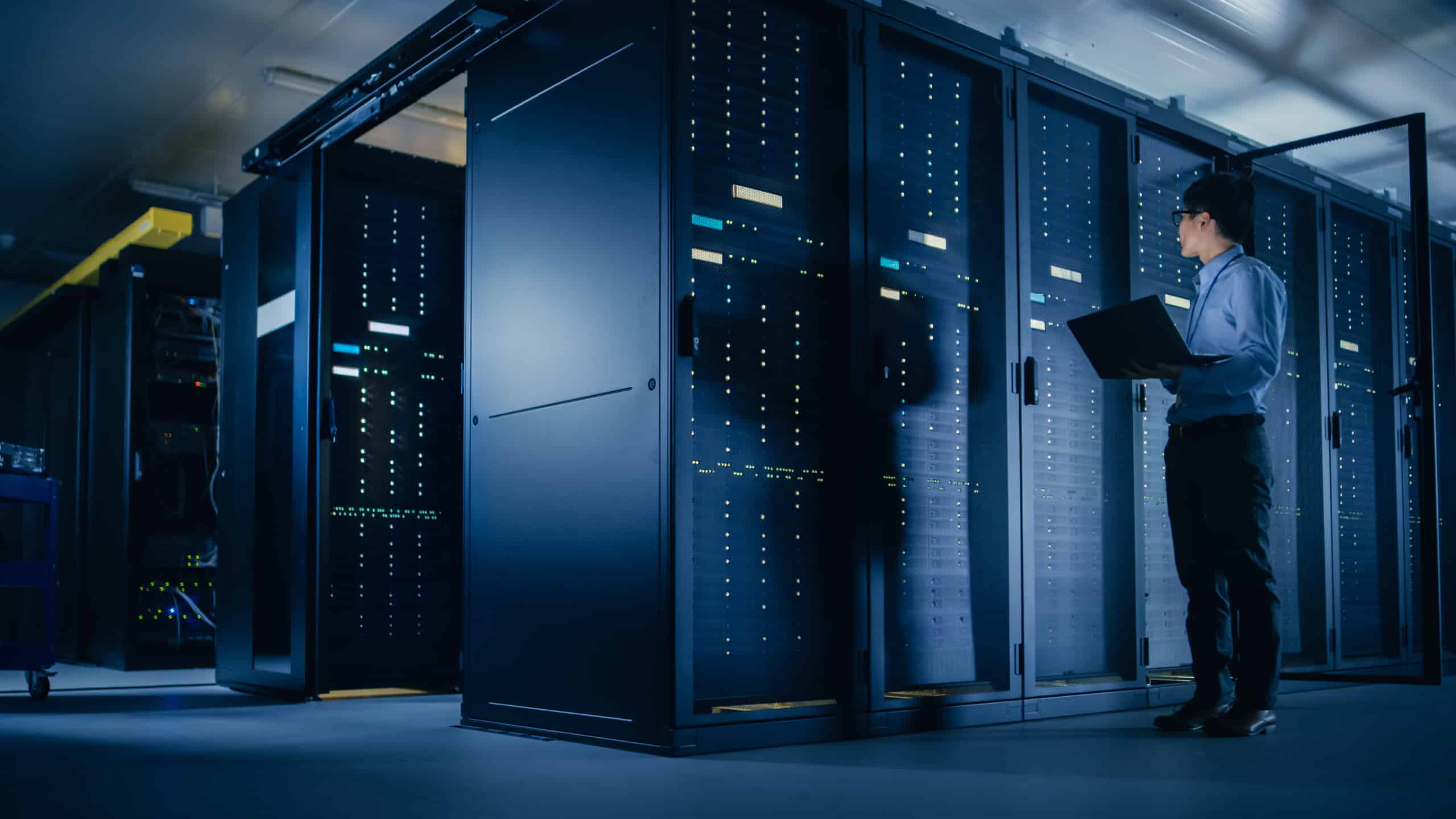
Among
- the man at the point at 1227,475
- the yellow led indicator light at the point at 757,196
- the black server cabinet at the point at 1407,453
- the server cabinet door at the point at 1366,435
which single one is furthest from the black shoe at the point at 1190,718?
the black server cabinet at the point at 1407,453

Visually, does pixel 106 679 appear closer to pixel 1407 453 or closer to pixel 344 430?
pixel 344 430

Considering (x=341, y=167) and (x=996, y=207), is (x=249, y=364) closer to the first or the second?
(x=341, y=167)

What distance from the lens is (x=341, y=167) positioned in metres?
4.46

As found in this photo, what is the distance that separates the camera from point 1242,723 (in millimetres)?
3008

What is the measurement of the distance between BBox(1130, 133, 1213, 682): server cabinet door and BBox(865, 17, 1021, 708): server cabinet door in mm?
A: 708

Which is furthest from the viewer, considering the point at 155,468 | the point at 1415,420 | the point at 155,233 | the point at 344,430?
the point at 155,233

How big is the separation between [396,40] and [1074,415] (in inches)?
159

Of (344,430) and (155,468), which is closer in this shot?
(344,430)

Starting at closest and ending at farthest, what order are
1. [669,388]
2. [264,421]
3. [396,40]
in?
1. [669,388]
2. [264,421]
3. [396,40]

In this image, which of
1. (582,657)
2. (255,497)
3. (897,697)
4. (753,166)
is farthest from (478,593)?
(255,497)

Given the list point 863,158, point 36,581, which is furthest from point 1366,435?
point 36,581

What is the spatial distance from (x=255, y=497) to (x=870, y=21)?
3.09 meters

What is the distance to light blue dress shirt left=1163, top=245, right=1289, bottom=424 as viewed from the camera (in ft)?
9.85

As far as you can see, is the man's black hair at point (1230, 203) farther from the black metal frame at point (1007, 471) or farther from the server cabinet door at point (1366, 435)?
the server cabinet door at point (1366, 435)
